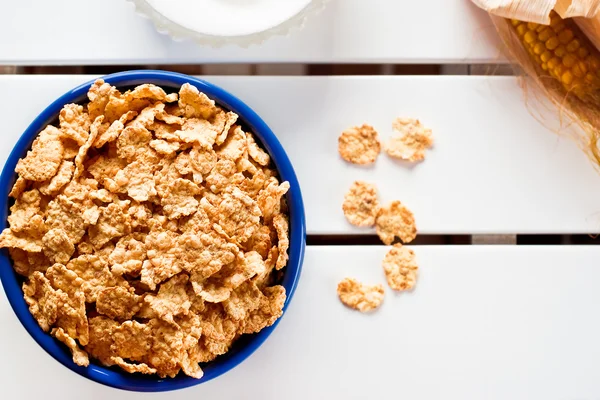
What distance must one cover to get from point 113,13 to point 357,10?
0.29 meters

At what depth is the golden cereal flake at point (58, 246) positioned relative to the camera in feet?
2.28

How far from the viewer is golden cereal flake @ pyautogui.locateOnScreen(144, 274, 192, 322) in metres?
0.69

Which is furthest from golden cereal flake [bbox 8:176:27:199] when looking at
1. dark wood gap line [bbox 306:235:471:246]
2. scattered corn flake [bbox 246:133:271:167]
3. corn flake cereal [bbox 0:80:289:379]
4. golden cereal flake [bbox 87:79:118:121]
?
dark wood gap line [bbox 306:235:471:246]

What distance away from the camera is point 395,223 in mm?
868

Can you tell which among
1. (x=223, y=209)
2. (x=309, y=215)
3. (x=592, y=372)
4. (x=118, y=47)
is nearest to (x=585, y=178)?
(x=592, y=372)

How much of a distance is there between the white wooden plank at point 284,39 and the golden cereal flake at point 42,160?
0.17 m

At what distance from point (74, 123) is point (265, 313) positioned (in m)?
0.27

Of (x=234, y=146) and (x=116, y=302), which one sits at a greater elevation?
(x=234, y=146)

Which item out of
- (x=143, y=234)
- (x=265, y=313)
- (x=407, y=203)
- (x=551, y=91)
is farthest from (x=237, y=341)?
(x=551, y=91)

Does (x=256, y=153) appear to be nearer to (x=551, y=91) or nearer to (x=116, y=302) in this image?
(x=116, y=302)

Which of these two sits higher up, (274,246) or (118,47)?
(118,47)

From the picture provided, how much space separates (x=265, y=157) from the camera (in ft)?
2.54

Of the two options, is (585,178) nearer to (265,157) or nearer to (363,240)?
(363,240)

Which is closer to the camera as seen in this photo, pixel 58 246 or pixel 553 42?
pixel 58 246
